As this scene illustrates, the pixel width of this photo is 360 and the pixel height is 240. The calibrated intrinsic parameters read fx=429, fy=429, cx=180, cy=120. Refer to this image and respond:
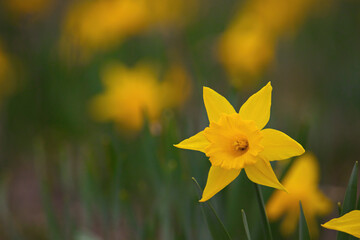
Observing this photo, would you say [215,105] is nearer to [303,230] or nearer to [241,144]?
[241,144]

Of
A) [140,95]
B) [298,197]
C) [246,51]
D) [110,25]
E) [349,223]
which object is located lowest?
[298,197]

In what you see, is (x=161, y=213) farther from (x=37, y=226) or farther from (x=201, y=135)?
(x=37, y=226)

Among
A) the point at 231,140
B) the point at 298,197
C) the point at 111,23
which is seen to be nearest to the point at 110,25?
the point at 111,23

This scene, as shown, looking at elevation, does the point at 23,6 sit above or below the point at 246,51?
above

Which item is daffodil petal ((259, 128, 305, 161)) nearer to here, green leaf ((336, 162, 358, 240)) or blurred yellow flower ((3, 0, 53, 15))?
green leaf ((336, 162, 358, 240))

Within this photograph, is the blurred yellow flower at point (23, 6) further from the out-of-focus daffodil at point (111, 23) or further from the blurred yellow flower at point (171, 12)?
the blurred yellow flower at point (171, 12)

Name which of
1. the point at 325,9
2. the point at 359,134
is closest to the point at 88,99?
the point at 359,134

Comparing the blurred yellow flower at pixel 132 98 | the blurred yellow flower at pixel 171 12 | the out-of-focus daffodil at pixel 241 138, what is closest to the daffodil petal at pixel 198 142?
the out-of-focus daffodil at pixel 241 138

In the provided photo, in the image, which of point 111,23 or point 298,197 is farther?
point 111,23
